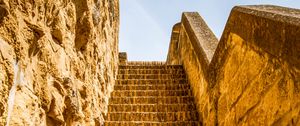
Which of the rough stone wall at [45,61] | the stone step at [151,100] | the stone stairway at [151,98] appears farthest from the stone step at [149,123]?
the rough stone wall at [45,61]

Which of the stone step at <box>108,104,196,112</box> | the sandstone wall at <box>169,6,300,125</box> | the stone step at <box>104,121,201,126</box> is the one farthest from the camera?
the stone step at <box>108,104,196,112</box>

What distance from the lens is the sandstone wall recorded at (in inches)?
80.3

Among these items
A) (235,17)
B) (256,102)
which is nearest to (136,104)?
(235,17)

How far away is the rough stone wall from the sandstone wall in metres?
1.31

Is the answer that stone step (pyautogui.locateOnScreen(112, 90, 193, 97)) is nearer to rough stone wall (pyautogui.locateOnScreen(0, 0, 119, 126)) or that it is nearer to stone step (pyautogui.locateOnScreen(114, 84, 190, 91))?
stone step (pyautogui.locateOnScreen(114, 84, 190, 91))

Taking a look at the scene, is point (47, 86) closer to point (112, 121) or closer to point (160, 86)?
point (112, 121)

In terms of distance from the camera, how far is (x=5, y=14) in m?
1.38

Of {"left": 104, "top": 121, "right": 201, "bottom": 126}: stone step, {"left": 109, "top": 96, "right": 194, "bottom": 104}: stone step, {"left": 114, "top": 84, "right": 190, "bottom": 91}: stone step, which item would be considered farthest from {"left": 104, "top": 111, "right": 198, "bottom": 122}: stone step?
{"left": 114, "top": 84, "right": 190, "bottom": 91}: stone step

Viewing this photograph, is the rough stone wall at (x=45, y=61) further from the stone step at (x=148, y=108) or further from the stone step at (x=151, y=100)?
the stone step at (x=151, y=100)

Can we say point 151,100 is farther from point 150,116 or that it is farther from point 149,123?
point 149,123

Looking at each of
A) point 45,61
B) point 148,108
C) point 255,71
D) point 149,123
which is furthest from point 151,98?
point 45,61

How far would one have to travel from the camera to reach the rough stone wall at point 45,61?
1.43 metres

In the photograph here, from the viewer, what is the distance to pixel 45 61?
1.96m

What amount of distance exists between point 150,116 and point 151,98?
0.60 meters
